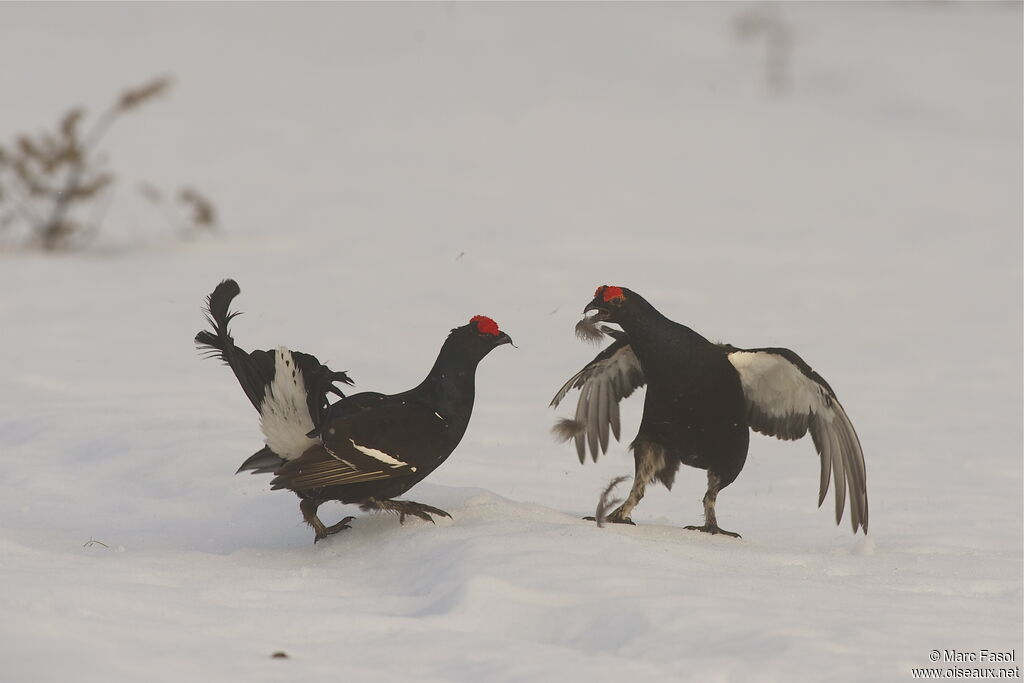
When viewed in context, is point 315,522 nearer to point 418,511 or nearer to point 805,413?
point 418,511

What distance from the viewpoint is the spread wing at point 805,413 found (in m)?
5.33

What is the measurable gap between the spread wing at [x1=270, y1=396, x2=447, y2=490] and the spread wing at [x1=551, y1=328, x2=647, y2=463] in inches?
48.6

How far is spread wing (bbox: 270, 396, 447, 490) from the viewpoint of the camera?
15.7ft

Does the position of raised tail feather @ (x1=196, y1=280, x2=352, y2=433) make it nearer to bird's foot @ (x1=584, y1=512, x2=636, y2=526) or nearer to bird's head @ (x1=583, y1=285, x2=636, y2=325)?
bird's head @ (x1=583, y1=285, x2=636, y2=325)

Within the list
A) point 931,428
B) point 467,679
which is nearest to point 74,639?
point 467,679

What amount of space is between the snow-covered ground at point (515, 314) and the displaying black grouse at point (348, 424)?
Answer: 215 mm

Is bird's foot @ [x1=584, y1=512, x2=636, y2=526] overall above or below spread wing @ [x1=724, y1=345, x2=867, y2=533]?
below

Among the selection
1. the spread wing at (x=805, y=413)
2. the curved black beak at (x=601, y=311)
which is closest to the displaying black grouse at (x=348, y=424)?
the curved black beak at (x=601, y=311)

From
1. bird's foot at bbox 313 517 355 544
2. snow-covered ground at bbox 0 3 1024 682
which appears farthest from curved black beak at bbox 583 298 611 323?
bird's foot at bbox 313 517 355 544

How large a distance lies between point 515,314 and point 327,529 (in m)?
6.43

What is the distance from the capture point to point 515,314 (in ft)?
37.5

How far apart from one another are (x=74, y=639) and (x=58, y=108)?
16.0 m

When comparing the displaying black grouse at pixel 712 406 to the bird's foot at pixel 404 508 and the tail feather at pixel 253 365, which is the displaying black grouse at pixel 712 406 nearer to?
the bird's foot at pixel 404 508

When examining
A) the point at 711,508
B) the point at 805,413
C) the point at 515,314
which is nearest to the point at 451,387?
the point at 711,508
